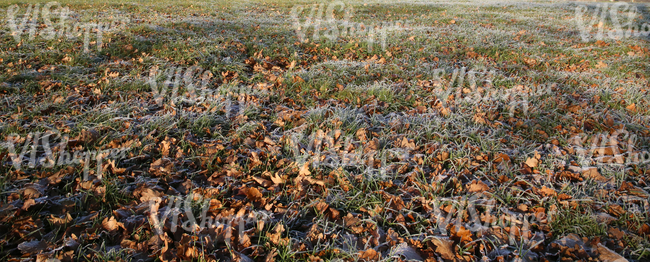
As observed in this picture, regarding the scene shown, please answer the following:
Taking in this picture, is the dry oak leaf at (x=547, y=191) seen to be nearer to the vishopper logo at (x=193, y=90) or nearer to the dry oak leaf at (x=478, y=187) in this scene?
the dry oak leaf at (x=478, y=187)

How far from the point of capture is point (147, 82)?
13.7 ft

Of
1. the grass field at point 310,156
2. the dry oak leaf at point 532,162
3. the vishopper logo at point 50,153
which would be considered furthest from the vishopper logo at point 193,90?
the dry oak leaf at point 532,162

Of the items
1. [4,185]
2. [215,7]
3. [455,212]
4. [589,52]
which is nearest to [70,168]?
[4,185]

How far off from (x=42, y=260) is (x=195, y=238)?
768mm

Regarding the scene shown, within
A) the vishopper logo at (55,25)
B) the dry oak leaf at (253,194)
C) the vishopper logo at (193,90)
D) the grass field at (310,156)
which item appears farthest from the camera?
the vishopper logo at (55,25)

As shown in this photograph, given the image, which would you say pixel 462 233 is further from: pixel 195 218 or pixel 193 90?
pixel 193 90

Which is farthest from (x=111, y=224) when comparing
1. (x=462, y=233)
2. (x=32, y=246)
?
(x=462, y=233)

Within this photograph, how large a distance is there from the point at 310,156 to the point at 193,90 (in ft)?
7.12

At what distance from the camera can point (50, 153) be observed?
8.63 feet

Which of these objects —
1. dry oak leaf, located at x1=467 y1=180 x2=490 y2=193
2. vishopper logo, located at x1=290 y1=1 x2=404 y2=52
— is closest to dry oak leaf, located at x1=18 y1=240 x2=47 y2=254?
dry oak leaf, located at x1=467 y1=180 x2=490 y2=193

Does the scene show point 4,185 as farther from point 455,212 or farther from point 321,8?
point 321,8

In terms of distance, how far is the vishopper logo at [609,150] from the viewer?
2.81 metres

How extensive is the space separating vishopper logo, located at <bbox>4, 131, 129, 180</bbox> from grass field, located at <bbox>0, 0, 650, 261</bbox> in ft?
0.06

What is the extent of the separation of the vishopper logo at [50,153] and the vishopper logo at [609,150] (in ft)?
13.2
